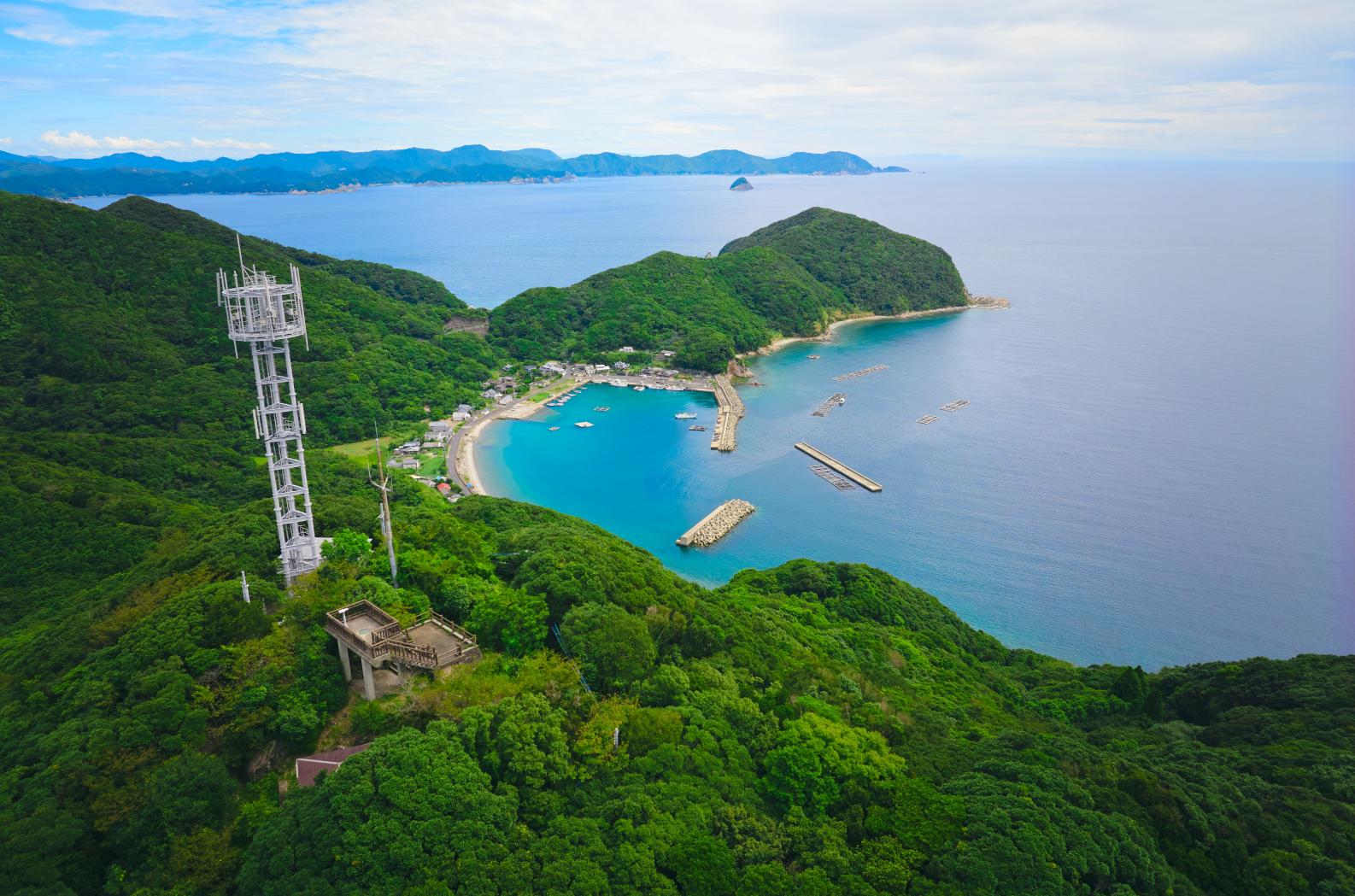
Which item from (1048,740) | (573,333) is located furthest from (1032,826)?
(573,333)

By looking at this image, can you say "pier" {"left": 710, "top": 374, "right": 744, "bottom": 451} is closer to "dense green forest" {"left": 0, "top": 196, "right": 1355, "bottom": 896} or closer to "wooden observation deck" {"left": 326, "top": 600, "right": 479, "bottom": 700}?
"dense green forest" {"left": 0, "top": 196, "right": 1355, "bottom": 896}

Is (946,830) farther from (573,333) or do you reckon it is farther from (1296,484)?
(573,333)

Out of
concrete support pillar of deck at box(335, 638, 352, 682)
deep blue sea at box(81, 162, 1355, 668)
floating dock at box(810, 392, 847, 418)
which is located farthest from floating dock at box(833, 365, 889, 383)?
concrete support pillar of deck at box(335, 638, 352, 682)

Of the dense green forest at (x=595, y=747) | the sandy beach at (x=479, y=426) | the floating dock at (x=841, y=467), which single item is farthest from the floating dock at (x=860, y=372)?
the dense green forest at (x=595, y=747)

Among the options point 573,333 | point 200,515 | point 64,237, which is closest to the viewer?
point 200,515

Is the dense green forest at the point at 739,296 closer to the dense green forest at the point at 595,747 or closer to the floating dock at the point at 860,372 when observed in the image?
the floating dock at the point at 860,372

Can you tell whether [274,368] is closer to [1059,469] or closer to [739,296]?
[1059,469]
